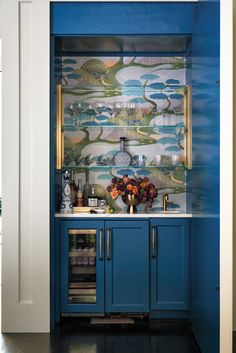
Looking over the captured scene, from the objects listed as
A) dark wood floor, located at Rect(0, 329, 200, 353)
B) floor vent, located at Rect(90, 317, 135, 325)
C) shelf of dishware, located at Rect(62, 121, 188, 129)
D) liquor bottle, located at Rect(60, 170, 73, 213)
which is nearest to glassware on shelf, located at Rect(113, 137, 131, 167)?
shelf of dishware, located at Rect(62, 121, 188, 129)

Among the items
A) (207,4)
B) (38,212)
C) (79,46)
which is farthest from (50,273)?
(207,4)

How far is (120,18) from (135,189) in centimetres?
142

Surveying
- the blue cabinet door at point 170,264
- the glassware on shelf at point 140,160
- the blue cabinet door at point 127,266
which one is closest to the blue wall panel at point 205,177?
the blue cabinet door at point 170,264

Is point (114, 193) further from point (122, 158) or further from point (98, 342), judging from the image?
point (98, 342)

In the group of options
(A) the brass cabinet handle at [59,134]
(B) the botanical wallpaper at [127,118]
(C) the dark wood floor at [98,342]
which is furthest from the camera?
(B) the botanical wallpaper at [127,118]

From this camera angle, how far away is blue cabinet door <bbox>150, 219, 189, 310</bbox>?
4227 millimetres

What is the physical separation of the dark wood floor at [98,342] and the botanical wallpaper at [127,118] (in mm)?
1186

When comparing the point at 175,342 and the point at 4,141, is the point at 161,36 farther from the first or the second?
the point at 175,342

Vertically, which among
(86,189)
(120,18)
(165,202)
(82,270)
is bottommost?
(82,270)

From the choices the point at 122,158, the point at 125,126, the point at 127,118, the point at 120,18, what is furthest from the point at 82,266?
the point at 120,18

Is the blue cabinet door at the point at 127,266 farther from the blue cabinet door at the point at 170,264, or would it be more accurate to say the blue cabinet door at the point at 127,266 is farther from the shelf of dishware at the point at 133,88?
the shelf of dishware at the point at 133,88

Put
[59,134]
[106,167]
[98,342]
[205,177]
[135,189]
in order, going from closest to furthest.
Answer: [205,177]
[98,342]
[59,134]
[135,189]
[106,167]

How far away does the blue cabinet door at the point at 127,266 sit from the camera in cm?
423

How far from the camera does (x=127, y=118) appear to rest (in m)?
4.61
